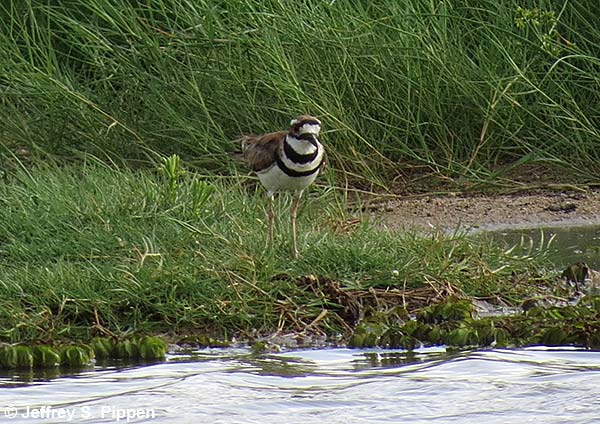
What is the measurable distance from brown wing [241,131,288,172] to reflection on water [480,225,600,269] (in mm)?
1301

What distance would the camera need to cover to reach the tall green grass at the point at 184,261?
5.99m

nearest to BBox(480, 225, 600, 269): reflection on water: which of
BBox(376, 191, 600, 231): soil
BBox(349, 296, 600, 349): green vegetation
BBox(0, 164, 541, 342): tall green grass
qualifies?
BBox(376, 191, 600, 231): soil

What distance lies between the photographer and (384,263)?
6484 millimetres

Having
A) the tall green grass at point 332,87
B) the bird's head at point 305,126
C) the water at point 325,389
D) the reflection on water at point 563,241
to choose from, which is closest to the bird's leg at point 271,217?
the bird's head at point 305,126

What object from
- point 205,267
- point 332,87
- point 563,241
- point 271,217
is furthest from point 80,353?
point 332,87

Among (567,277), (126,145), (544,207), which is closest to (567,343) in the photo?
(567,277)

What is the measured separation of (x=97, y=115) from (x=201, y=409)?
4.30 metres

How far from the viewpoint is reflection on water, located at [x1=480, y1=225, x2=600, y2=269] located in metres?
7.30

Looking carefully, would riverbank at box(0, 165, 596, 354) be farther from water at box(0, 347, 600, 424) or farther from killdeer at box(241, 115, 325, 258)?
water at box(0, 347, 600, 424)

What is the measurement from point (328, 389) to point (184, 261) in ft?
4.42

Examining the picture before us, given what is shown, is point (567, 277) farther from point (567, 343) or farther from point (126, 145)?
point (126, 145)

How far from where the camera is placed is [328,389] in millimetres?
5250

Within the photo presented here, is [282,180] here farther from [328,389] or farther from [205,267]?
[328,389]

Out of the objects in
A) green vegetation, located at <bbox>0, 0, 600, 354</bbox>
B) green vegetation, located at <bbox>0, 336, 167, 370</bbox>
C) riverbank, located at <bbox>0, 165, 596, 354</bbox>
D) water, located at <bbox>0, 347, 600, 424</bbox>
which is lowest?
water, located at <bbox>0, 347, 600, 424</bbox>
